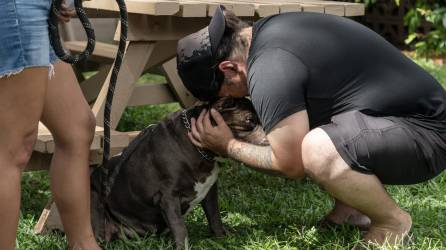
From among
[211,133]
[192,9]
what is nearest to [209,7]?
[192,9]

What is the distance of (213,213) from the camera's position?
11.8ft

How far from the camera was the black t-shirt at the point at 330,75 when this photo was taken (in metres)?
2.91

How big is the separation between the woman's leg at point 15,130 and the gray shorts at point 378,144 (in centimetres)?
119

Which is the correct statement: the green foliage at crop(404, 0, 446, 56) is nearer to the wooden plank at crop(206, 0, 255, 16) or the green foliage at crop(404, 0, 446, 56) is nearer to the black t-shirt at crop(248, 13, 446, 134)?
the wooden plank at crop(206, 0, 255, 16)

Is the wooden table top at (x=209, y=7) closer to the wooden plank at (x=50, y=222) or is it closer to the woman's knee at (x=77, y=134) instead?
the woman's knee at (x=77, y=134)

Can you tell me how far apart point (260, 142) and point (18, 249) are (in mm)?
1176

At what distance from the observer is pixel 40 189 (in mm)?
4492

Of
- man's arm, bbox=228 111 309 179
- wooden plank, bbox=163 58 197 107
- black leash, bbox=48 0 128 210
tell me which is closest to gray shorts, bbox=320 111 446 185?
man's arm, bbox=228 111 309 179

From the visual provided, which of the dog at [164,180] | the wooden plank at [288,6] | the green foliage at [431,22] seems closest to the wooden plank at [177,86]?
the wooden plank at [288,6]

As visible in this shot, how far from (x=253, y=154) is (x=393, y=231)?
671mm

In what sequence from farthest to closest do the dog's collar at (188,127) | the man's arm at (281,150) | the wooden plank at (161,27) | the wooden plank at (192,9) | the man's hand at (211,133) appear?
the wooden plank at (161,27)
the wooden plank at (192,9)
the dog's collar at (188,127)
the man's hand at (211,133)
the man's arm at (281,150)

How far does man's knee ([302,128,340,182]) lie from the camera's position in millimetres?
2980

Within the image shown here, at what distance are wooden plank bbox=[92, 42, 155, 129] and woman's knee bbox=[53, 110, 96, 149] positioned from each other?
2.55 ft

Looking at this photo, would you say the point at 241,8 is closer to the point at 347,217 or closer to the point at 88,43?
the point at 347,217
